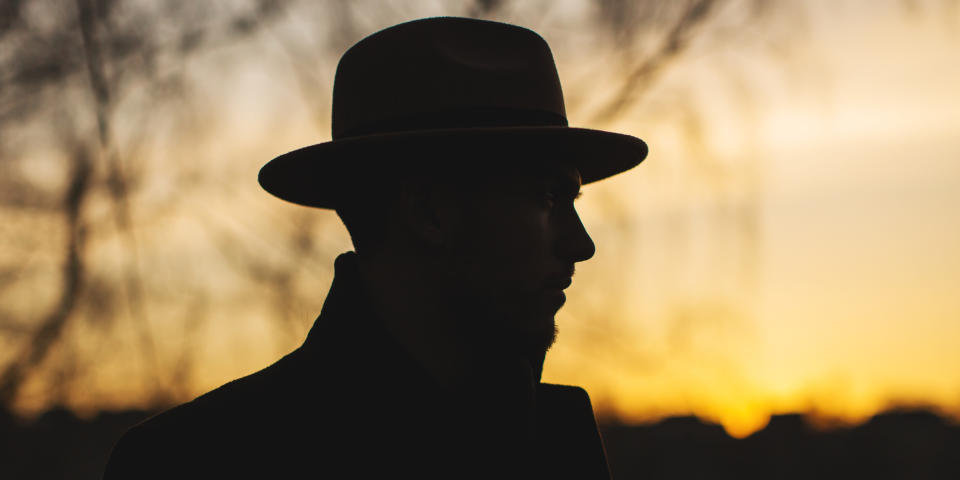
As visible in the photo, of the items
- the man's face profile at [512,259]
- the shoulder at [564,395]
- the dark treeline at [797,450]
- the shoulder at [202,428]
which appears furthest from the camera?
the dark treeline at [797,450]

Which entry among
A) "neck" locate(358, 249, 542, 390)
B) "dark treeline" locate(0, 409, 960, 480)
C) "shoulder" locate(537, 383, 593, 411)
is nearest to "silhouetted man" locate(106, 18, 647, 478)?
"neck" locate(358, 249, 542, 390)

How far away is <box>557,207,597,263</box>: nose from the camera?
238cm

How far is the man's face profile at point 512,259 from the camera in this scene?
7.70 ft

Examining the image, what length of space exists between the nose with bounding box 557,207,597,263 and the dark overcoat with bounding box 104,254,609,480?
45cm

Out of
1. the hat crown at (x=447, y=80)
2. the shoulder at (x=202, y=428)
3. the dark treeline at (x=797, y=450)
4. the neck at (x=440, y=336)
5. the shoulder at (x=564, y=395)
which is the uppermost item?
the hat crown at (x=447, y=80)

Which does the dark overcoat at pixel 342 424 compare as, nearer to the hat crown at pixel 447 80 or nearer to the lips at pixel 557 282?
the lips at pixel 557 282

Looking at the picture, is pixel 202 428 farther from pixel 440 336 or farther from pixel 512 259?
pixel 512 259

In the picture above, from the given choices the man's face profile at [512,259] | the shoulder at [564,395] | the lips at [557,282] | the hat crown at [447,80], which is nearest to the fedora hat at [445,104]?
the hat crown at [447,80]

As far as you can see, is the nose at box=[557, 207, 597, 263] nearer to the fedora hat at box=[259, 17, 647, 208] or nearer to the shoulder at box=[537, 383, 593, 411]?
the fedora hat at box=[259, 17, 647, 208]

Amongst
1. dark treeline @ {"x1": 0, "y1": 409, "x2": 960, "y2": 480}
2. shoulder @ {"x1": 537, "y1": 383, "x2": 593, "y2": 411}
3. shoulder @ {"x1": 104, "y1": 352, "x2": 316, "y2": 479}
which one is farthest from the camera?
dark treeline @ {"x1": 0, "y1": 409, "x2": 960, "y2": 480}

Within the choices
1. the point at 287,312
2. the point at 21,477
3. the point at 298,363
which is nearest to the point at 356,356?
the point at 298,363

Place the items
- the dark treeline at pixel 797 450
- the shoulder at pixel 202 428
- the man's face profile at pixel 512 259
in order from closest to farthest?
the shoulder at pixel 202 428 < the man's face profile at pixel 512 259 < the dark treeline at pixel 797 450

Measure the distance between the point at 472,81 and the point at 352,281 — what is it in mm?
734

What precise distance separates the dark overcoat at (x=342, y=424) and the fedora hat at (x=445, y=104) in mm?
417
